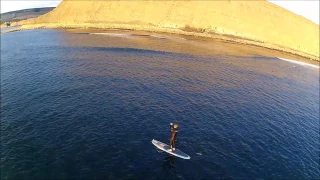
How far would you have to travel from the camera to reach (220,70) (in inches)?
3228

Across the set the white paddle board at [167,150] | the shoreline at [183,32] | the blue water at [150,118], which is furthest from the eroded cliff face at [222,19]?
the white paddle board at [167,150]

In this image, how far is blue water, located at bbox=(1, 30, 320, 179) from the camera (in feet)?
111

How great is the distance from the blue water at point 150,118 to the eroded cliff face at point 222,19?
5358cm

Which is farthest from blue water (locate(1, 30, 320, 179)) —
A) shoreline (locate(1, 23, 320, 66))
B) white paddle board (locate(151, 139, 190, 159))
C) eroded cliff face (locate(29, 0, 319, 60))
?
eroded cliff face (locate(29, 0, 319, 60))

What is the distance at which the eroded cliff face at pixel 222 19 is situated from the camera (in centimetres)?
13638

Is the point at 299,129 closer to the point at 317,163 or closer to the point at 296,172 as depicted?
the point at 317,163

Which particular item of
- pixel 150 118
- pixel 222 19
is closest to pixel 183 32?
pixel 222 19

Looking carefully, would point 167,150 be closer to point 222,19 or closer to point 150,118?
point 150,118

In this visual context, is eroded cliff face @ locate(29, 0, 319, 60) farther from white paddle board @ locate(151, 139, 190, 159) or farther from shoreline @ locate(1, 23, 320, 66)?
white paddle board @ locate(151, 139, 190, 159)

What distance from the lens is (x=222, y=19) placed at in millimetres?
144500

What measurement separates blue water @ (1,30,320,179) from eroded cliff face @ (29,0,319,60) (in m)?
53.6

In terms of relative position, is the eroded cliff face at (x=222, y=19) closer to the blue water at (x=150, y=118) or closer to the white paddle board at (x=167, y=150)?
the blue water at (x=150, y=118)

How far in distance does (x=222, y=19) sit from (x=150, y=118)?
11397 centimetres

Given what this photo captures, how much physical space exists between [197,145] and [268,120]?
20111 mm
